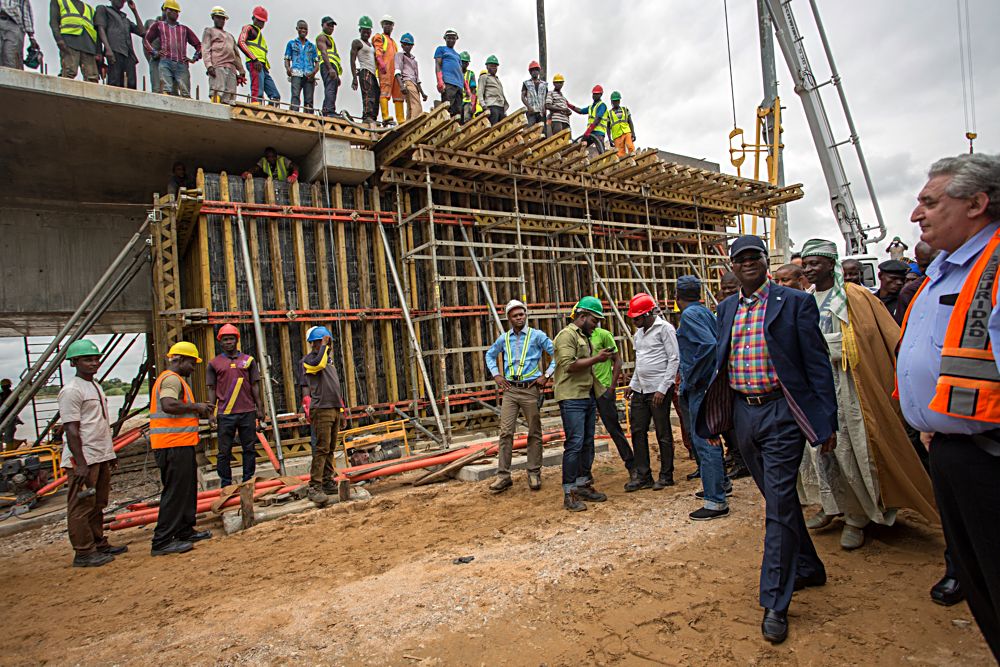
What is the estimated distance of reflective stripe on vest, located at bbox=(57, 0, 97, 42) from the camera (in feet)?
28.5

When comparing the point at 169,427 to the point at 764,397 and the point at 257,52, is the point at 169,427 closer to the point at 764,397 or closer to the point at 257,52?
the point at 764,397

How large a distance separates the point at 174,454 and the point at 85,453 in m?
0.69

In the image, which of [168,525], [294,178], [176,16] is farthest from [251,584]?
[176,16]

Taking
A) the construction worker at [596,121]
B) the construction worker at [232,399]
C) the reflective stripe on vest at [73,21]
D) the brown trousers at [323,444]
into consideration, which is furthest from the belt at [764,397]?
the construction worker at [596,121]

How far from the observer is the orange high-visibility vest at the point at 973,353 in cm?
181

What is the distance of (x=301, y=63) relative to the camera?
10375 millimetres

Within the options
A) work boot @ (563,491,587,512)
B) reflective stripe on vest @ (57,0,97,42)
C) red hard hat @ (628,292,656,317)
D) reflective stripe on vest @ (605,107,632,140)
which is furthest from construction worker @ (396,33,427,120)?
work boot @ (563,491,587,512)

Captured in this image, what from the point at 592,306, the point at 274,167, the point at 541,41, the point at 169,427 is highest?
→ the point at 541,41

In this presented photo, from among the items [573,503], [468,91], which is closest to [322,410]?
[573,503]

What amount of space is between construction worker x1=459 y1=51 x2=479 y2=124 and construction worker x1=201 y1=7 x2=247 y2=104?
162 inches

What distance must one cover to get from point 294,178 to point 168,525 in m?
6.34

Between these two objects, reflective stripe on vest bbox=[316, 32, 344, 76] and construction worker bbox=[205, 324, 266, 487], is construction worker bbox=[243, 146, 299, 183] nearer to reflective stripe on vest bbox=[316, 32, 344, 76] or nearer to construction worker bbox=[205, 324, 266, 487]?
reflective stripe on vest bbox=[316, 32, 344, 76]

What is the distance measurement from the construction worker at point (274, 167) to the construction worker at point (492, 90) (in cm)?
434

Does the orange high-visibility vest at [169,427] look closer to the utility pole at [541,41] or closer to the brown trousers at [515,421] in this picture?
the brown trousers at [515,421]
